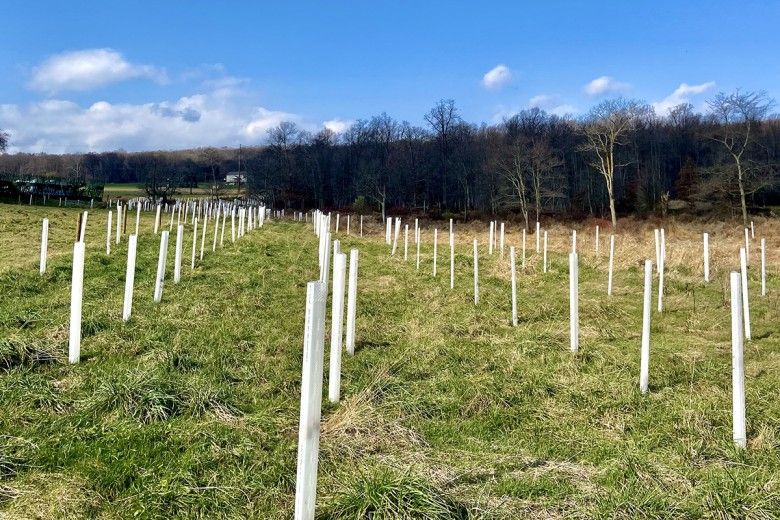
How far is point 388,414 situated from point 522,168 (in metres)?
50.9

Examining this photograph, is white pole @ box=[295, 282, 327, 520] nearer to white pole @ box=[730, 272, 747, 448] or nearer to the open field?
white pole @ box=[730, 272, 747, 448]

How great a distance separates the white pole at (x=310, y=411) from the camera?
10.5 ft

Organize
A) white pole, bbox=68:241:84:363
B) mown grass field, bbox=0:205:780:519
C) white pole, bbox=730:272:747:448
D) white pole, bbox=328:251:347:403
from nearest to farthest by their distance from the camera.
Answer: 1. mown grass field, bbox=0:205:780:519
2. white pole, bbox=730:272:747:448
3. white pole, bbox=328:251:347:403
4. white pole, bbox=68:241:84:363

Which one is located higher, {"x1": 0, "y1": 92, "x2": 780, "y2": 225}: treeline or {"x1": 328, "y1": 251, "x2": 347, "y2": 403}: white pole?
{"x1": 0, "y1": 92, "x2": 780, "y2": 225}: treeline

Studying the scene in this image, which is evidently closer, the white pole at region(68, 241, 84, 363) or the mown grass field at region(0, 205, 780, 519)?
the mown grass field at region(0, 205, 780, 519)

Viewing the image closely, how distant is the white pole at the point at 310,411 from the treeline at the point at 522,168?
42.8 m

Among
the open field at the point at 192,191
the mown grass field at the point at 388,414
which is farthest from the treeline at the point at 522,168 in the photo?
the mown grass field at the point at 388,414

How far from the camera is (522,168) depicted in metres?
53.6

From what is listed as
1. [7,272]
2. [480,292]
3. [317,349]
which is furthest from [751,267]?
[7,272]

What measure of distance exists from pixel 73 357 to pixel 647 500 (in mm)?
6048

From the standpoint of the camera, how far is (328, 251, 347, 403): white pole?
5.83m

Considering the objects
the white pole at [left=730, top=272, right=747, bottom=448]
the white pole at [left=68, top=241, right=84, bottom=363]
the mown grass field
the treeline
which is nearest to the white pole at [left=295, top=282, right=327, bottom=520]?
the mown grass field

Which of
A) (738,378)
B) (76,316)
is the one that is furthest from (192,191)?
(738,378)

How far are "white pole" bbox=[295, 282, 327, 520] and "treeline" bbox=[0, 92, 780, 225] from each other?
42760mm
